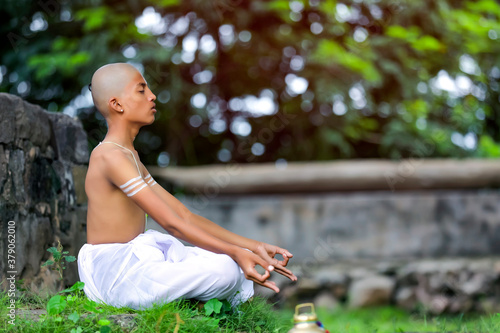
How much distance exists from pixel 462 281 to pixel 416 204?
0.87 meters

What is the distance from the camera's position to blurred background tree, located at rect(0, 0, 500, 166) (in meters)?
6.50

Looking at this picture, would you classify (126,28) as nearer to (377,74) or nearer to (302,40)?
(302,40)

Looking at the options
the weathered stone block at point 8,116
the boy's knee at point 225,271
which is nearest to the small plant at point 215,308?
the boy's knee at point 225,271

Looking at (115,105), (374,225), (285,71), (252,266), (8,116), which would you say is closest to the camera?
(252,266)

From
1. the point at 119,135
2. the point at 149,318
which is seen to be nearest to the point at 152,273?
the point at 149,318

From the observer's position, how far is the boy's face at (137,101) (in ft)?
7.74

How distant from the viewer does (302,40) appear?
6.98 metres

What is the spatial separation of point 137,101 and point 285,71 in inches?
210

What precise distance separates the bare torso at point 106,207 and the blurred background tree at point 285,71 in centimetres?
394

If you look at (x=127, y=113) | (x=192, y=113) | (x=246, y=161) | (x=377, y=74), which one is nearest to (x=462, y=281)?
(x=377, y=74)

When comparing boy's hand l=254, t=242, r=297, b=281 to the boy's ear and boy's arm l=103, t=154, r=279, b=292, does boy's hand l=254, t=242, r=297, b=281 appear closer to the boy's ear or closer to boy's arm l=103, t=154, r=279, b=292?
boy's arm l=103, t=154, r=279, b=292

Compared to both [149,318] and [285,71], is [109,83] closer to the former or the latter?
[149,318]

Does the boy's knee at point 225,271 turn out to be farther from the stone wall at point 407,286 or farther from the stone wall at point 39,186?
the stone wall at point 407,286

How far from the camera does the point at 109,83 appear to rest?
7.75ft
